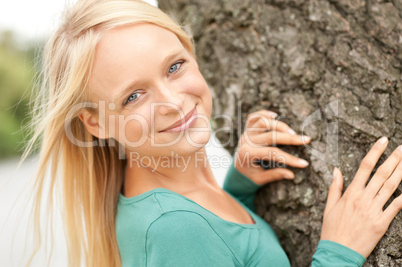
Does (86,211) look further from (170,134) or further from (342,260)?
(342,260)

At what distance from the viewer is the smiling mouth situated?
1.57 m

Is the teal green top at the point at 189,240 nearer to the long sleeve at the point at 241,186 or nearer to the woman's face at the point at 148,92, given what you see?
the woman's face at the point at 148,92

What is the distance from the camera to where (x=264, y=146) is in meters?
1.99

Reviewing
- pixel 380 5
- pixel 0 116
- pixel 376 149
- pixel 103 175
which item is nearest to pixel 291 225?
pixel 376 149

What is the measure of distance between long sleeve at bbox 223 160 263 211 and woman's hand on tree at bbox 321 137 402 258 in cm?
57

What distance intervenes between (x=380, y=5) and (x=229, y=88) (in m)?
0.85

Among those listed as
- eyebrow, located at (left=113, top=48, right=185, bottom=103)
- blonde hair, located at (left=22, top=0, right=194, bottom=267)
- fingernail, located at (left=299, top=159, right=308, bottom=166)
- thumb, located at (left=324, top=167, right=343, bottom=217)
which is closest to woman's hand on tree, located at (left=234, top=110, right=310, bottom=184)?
fingernail, located at (left=299, top=159, right=308, bottom=166)

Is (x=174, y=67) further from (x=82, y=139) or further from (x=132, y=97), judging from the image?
(x=82, y=139)

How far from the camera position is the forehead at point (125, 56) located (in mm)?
1463

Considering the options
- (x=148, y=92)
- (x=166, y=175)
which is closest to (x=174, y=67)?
(x=148, y=92)

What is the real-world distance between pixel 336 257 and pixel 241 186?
0.72 m

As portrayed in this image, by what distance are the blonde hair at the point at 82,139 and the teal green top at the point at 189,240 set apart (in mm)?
208

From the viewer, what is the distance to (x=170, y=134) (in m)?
1.57

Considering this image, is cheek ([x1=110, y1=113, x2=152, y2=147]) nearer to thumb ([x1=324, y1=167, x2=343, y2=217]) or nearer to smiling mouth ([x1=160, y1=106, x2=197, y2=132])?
smiling mouth ([x1=160, y1=106, x2=197, y2=132])
